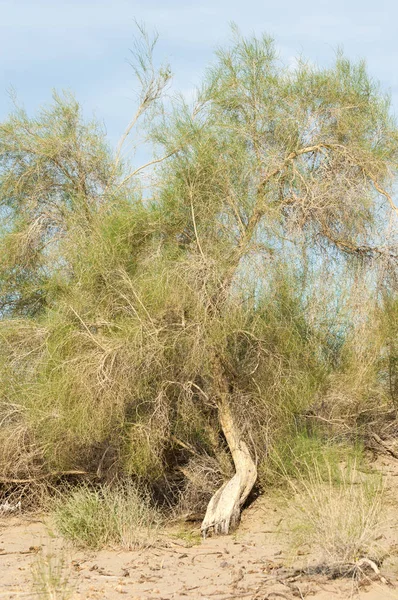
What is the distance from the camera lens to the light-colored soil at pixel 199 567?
756 centimetres

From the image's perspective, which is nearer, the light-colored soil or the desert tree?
the light-colored soil

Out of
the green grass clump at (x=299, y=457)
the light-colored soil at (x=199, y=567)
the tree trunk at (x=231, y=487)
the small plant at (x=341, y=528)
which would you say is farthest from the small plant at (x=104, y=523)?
the small plant at (x=341, y=528)

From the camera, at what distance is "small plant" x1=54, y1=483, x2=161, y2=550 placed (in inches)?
394

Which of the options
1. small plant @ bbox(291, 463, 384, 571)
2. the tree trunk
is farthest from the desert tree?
small plant @ bbox(291, 463, 384, 571)

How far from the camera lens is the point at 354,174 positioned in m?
12.5

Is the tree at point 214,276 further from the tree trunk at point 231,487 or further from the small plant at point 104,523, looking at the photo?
the small plant at point 104,523

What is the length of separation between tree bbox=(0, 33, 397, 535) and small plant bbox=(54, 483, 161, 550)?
1.00m

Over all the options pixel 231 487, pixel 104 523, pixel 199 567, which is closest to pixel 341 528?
pixel 199 567

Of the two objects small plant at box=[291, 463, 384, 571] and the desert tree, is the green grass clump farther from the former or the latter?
small plant at box=[291, 463, 384, 571]

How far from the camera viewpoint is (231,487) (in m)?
11.5

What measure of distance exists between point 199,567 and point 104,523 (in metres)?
1.57

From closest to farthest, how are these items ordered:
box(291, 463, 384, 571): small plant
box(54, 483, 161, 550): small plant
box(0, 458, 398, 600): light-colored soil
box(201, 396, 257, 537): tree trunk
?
box(0, 458, 398, 600): light-colored soil < box(291, 463, 384, 571): small plant < box(54, 483, 161, 550): small plant < box(201, 396, 257, 537): tree trunk

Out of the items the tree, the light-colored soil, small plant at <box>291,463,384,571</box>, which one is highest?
the tree

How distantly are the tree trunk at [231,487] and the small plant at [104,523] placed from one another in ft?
2.59
